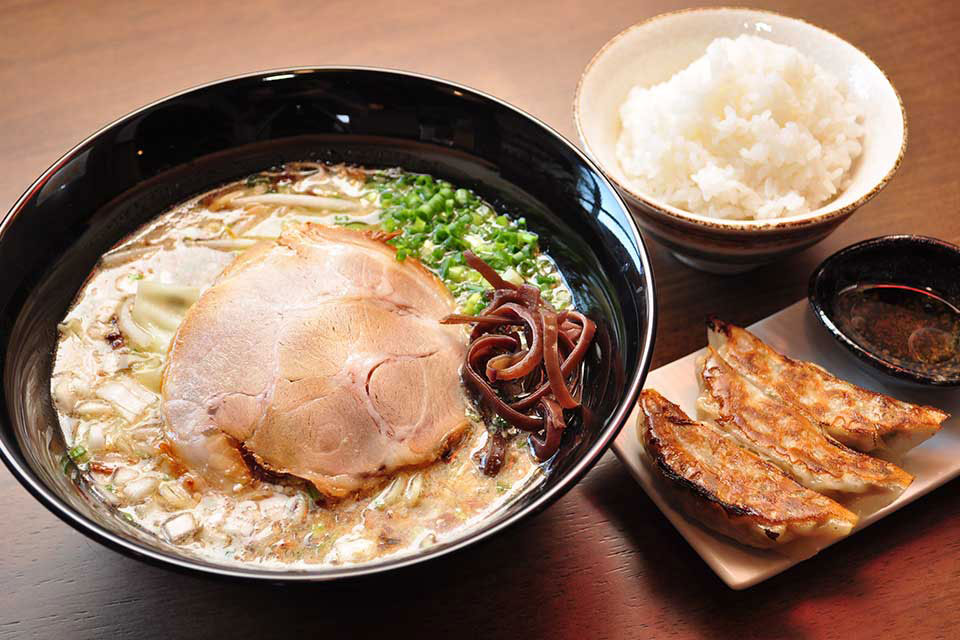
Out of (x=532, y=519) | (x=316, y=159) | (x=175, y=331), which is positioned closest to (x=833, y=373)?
(x=532, y=519)

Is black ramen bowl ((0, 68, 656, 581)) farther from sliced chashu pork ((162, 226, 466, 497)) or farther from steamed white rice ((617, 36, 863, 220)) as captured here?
steamed white rice ((617, 36, 863, 220))

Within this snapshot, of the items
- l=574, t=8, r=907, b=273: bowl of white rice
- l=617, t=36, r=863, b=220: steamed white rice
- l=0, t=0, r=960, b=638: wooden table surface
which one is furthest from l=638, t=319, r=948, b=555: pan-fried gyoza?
l=617, t=36, r=863, b=220: steamed white rice

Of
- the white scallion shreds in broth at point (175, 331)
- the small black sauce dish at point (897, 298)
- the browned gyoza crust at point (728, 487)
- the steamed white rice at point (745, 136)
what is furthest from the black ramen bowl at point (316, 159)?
the small black sauce dish at point (897, 298)

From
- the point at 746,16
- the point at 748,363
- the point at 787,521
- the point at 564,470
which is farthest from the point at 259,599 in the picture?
the point at 746,16

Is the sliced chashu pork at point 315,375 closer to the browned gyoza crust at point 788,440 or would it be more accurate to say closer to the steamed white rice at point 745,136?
the browned gyoza crust at point 788,440

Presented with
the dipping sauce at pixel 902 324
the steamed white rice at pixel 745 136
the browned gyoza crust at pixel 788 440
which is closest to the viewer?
the browned gyoza crust at pixel 788 440
